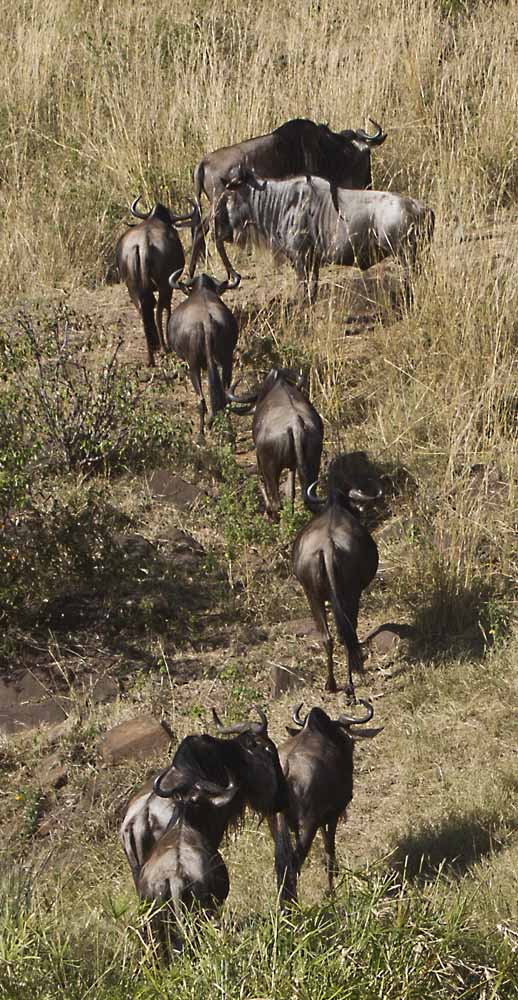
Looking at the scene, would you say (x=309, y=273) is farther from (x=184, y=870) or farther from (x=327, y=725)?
(x=184, y=870)

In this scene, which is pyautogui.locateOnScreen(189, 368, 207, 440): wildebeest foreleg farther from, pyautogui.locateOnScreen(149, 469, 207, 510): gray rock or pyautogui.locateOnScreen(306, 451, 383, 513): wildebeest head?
pyautogui.locateOnScreen(306, 451, 383, 513): wildebeest head

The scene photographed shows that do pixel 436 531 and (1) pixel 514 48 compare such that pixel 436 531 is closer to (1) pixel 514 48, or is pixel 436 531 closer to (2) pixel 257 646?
(2) pixel 257 646

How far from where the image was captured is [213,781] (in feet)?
16.6

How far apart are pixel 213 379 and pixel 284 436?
1313 mm

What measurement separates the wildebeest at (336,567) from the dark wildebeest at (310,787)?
1310mm

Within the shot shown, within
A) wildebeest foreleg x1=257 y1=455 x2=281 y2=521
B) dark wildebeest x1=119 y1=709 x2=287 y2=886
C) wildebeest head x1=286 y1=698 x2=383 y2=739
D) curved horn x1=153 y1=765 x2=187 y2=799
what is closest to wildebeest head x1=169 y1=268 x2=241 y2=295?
wildebeest foreleg x1=257 y1=455 x2=281 y2=521

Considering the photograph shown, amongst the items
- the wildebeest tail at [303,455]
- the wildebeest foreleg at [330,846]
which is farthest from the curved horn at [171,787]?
the wildebeest tail at [303,455]

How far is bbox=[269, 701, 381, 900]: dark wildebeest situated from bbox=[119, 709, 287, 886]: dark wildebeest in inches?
7.1

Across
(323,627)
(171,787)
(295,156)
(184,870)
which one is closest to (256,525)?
(323,627)

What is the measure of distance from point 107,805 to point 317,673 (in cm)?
139

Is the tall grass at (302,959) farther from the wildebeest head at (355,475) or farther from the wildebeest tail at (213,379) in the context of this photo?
the wildebeest tail at (213,379)

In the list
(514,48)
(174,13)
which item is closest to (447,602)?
(514,48)

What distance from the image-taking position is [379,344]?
10.1 m

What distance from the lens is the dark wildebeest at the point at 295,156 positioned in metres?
11.3
